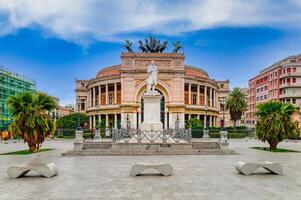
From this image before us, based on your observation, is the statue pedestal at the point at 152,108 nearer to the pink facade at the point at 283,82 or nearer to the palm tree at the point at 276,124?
the palm tree at the point at 276,124

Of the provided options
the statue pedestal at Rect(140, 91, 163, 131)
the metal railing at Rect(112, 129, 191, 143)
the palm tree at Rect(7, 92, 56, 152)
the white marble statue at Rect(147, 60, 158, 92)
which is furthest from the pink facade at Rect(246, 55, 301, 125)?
the palm tree at Rect(7, 92, 56, 152)

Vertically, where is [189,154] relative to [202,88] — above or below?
below

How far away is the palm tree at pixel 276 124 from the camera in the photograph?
29.0 metres

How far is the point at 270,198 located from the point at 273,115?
72.2ft

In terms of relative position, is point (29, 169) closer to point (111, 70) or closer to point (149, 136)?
point (149, 136)

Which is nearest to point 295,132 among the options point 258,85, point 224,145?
point 224,145

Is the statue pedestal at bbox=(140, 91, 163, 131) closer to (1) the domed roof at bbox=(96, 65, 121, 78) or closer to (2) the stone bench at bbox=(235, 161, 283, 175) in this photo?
(2) the stone bench at bbox=(235, 161, 283, 175)

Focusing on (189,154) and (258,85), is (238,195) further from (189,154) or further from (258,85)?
(258,85)

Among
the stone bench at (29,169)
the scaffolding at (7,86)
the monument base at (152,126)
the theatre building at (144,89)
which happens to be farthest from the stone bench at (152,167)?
the scaffolding at (7,86)

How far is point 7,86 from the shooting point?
88.4m

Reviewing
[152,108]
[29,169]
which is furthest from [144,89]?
[29,169]

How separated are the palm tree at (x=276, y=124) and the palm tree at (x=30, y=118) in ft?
69.0

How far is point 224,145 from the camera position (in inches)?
1035

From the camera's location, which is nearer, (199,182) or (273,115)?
(199,182)
